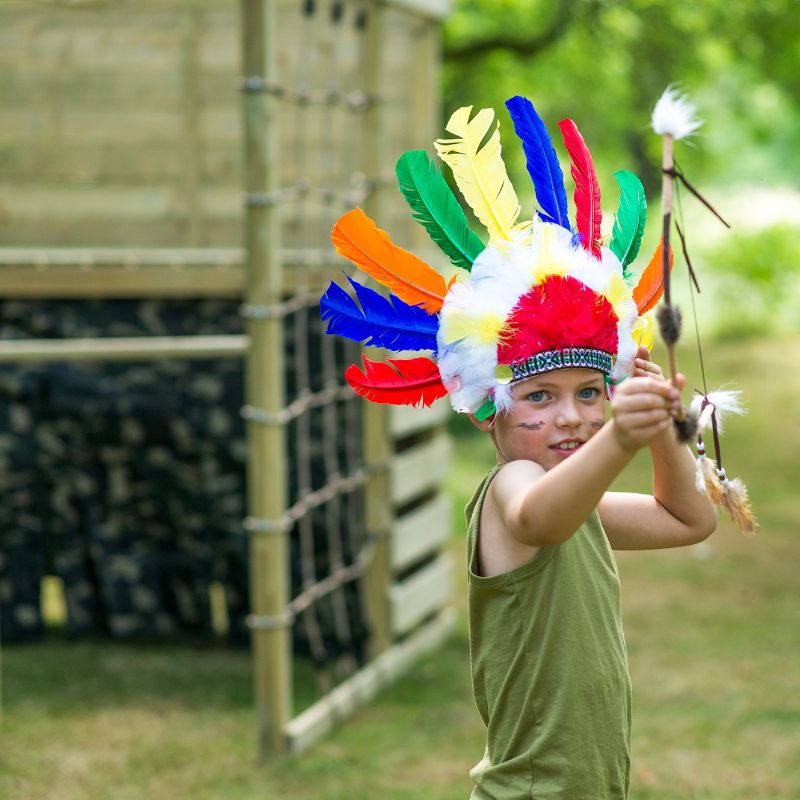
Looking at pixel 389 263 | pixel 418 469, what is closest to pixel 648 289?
pixel 389 263

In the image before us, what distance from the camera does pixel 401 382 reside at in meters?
2.25

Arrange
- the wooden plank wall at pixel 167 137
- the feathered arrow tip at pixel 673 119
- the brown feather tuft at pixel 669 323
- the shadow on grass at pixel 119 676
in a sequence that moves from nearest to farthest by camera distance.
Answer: the brown feather tuft at pixel 669 323, the feathered arrow tip at pixel 673 119, the shadow on grass at pixel 119 676, the wooden plank wall at pixel 167 137

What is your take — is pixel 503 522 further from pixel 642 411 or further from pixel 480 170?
pixel 480 170

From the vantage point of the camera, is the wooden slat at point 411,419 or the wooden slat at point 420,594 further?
the wooden slat at point 420,594

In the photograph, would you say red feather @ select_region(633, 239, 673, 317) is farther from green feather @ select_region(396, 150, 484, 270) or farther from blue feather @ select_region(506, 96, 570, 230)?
green feather @ select_region(396, 150, 484, 270)

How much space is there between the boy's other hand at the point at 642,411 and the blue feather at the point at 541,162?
532mm

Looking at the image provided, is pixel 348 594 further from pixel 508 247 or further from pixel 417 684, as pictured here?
pixel 508 247

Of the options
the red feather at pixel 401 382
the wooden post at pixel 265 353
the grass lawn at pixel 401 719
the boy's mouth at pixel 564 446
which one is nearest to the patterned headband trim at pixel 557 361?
the boy's mouth at pixel 564 446

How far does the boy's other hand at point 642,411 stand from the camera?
5.57 feet

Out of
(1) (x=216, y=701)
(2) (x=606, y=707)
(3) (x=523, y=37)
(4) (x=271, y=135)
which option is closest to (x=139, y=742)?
(1) (x=216, y=701)

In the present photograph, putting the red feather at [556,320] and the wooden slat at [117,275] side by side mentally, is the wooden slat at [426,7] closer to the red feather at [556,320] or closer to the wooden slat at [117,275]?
the wooden slat at [117,275]

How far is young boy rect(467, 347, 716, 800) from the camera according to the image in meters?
2.05

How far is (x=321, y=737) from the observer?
4605 millimetres

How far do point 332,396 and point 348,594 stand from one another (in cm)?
90
